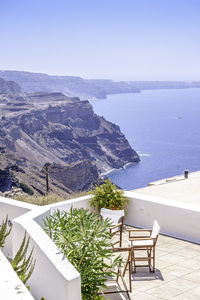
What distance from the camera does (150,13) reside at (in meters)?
39.3

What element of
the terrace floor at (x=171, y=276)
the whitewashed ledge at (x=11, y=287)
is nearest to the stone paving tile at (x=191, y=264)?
the terrace floor at (x=171, y=276)

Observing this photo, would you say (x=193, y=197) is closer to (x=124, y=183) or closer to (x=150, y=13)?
(x=150, y=13)

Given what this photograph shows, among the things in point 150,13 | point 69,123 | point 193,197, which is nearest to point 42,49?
point 69,123

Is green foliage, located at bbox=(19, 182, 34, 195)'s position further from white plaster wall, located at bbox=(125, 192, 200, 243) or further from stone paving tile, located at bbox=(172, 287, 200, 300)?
stone paving tile, located at bbox=(172, 287, 200, 300)

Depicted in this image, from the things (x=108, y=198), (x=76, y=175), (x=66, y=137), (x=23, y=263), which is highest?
(x=23, y=263)

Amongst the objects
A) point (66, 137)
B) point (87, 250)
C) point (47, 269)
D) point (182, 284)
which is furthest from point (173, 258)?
point (66, 137)

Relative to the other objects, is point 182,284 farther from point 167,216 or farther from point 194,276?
point 167,216

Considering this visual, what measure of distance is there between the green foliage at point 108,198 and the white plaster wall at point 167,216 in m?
0.17

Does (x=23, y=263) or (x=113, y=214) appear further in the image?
(x=113, y=214)

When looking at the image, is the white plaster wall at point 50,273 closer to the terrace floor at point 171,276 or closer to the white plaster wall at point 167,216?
the terrace floor at point 171,276

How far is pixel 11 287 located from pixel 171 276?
245cm

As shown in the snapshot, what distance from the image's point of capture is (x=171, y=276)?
488 centimetres

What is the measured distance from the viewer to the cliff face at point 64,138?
5074 inches

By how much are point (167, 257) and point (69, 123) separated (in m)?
172
